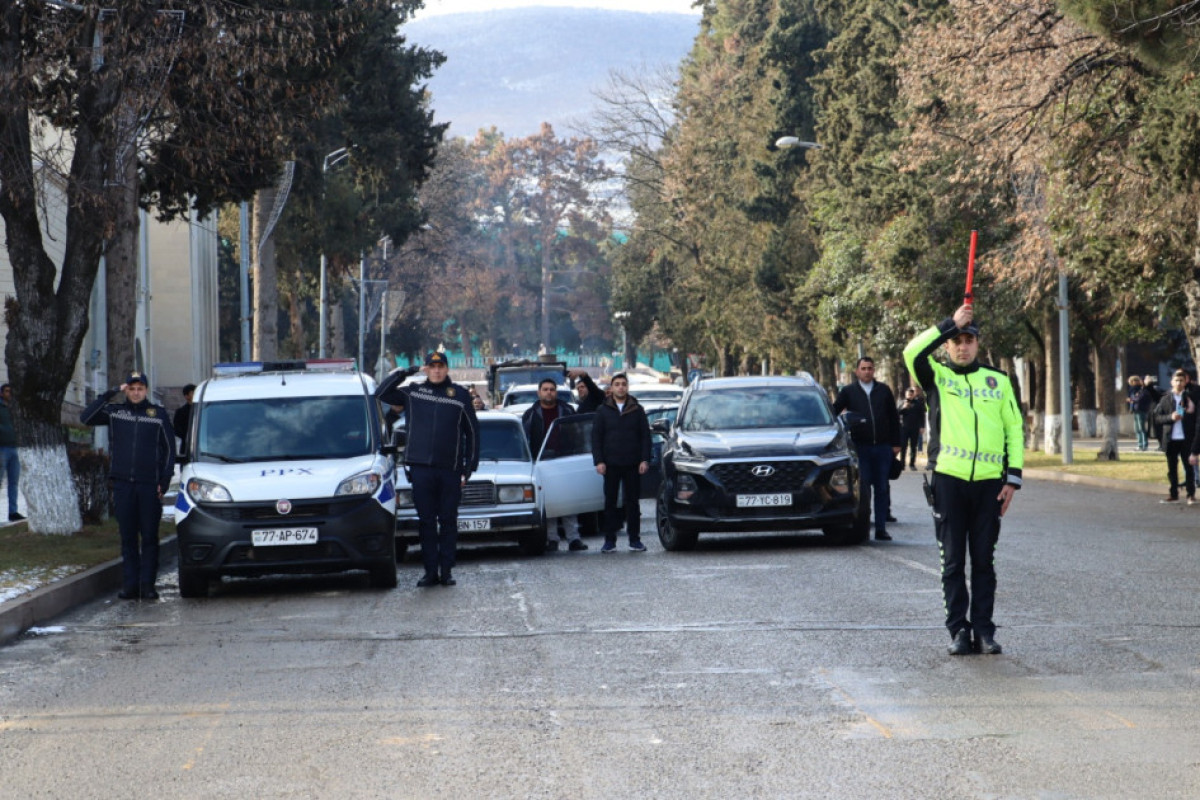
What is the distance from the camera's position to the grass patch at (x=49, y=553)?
14.5m

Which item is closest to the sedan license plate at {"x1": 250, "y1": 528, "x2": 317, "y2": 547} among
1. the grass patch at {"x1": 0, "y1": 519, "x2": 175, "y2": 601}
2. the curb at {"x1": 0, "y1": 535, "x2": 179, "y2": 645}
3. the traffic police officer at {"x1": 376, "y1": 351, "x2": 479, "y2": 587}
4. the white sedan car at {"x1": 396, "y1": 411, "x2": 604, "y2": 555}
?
the traffic police officer at {"x1": 376, "y1": 351, "x2": 479, "y2": 587}

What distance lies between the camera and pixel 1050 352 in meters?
40.6

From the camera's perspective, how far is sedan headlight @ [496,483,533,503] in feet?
57.0

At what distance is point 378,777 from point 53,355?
1328cm

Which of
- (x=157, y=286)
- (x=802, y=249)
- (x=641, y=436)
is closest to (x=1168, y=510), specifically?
(x=641, y=436)

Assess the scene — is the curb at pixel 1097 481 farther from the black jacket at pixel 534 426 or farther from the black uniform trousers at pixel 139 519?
the black uniform trousers at pixel 139 519

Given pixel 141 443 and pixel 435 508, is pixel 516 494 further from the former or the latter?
pixel 141 443

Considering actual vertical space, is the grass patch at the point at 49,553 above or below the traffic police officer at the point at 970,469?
below

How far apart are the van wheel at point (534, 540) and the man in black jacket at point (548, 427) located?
2.37 feet

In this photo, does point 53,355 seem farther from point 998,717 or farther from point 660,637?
point 998,717

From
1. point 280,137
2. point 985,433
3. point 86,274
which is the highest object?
point 280,137

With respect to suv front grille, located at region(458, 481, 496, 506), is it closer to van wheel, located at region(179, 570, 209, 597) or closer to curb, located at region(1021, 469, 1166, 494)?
van wheel, located at region(179, 570, 209, 597)

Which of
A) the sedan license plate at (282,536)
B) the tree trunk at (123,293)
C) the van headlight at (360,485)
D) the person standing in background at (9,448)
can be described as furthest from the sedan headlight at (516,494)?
the person standing in background at (9,448)

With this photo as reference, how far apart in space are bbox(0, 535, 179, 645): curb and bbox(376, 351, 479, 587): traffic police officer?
2.79 m
